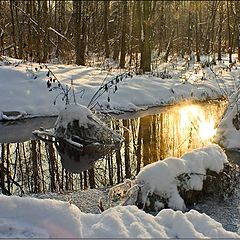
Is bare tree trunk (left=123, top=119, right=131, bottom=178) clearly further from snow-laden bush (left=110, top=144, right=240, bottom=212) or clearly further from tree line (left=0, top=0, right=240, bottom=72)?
tree line (left=0, top=0, right=240, bottom=72)

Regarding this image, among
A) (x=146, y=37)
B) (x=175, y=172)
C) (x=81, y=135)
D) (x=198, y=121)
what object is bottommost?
(x=198, y=121)

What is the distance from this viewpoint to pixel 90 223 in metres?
2.93

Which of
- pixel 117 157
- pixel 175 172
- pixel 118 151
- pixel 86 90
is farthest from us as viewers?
pixel 86 90

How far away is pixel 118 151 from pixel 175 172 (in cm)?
273

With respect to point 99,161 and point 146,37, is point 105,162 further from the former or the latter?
point 146,37

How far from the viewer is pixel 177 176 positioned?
17.0ft

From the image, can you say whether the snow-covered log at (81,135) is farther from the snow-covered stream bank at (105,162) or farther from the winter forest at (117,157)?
the snow-covered stream bank at (105,162)

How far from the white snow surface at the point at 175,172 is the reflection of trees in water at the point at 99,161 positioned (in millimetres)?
1239

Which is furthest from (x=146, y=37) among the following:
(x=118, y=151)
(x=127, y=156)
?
(x=127, y=156)

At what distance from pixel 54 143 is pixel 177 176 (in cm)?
364

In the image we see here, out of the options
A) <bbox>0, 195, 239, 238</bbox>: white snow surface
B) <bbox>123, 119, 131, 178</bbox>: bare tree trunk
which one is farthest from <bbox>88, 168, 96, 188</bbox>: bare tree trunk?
<bbox>0, 195, 239, 238</bbox>: white snow surface

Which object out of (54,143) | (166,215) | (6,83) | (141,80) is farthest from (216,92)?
(166,215)

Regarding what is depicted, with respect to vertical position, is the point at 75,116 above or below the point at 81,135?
above

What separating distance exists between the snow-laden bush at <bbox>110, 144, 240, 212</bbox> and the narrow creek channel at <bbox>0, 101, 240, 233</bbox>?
237 millimetres
